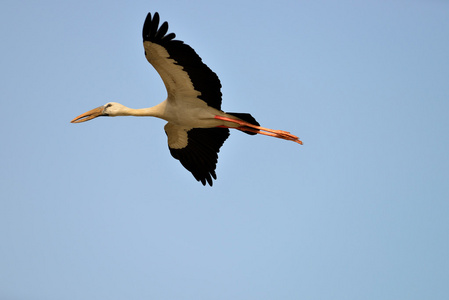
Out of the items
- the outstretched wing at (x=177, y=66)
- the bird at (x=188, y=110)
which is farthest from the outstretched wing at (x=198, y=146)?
the outstretched wing at (x=177, y=66)

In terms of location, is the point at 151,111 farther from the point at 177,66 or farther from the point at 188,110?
the point at 177,66

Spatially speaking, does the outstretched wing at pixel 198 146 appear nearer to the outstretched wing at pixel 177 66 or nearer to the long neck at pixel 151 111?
the long neck at pixel 151 111

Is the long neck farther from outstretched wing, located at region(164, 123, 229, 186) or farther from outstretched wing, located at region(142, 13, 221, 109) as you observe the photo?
outstretched wing, located at region(164, 123, 229, 186)

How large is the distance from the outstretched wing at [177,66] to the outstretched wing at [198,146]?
4.41 feet

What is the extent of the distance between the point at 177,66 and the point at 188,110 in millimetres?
1092

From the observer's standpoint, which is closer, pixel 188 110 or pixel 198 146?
pixel 188 110

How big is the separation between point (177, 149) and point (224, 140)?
1.15m

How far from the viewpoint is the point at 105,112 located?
570 inches

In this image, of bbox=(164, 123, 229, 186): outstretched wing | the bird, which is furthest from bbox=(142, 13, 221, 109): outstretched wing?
bbox=(164, 123, 229, 186): outstretched wing

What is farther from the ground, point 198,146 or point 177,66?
point 177,66

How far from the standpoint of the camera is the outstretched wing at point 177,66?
12.1m

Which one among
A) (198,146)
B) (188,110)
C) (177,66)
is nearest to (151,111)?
(188,110)

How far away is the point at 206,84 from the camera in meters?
13.1

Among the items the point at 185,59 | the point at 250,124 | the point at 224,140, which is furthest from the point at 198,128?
the point at 185,59
